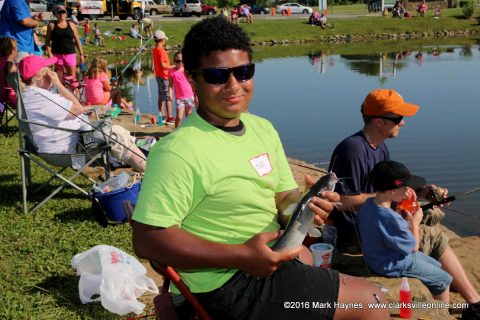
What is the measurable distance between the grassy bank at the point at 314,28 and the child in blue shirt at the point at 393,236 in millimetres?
33963

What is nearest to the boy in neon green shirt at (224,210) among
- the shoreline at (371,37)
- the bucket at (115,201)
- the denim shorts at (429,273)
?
the denim shorts at (429,273)

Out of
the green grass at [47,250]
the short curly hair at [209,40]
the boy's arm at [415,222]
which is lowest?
the green grass at [47,250]

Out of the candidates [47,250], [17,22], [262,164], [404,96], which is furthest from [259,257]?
[404,96]

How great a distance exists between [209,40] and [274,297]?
1.20 metres

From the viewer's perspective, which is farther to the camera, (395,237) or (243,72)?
(395,237)

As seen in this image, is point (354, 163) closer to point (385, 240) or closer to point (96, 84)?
point (385, 240)

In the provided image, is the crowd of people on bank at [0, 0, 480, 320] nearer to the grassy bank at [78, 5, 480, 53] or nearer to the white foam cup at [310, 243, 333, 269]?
the white foam cup at [310, 243, 333, 269]

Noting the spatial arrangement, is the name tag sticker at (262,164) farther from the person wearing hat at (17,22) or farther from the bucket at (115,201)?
the person wearing hat at (17,22)

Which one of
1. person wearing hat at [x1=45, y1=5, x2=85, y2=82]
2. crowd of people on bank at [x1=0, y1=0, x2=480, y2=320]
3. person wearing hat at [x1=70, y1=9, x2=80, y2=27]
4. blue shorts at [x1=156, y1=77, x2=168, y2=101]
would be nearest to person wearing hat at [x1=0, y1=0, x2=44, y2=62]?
person wearing hat at [x1=45, y1=5, x2=85, y2=82]

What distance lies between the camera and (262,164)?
8.75ft

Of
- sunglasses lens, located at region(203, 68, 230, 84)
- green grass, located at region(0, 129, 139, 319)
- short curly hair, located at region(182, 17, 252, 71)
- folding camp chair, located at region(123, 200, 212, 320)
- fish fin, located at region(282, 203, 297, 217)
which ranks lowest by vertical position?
green grass, located at region(0, 129, 139, 319)

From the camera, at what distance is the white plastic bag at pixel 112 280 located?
13.7 ft

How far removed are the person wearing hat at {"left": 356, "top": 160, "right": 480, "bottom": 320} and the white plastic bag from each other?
1.79 m

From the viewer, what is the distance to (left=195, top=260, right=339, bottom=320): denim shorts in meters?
2.46
